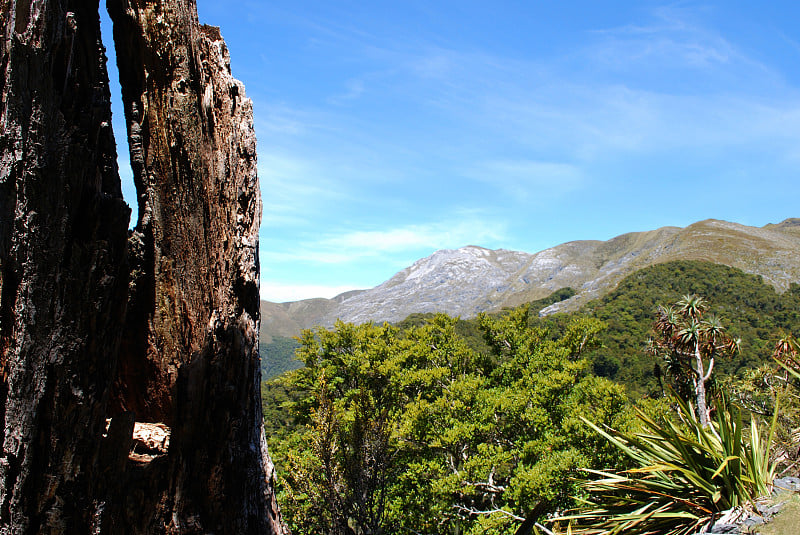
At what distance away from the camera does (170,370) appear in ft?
10.3

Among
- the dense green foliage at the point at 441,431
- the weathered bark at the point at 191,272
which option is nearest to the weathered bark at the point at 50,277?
the weathered bark at the point at 191,272

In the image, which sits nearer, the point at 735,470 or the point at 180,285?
the point at 180,285

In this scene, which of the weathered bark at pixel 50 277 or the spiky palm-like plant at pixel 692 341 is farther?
the spiky palm-like plant at pixel 692 341

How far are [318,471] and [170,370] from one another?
7797 mm

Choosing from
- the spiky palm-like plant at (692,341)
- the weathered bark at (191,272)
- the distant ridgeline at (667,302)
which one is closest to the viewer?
the weathered bark at (191,272)

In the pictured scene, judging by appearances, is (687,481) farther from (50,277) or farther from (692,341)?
(692,341)

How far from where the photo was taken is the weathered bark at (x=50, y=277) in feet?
7.25

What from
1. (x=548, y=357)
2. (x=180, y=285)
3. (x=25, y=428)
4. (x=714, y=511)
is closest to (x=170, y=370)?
(x=180, y=285)

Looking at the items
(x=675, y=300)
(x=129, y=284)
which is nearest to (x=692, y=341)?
(x=129, y=284)

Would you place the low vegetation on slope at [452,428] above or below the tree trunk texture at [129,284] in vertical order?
below

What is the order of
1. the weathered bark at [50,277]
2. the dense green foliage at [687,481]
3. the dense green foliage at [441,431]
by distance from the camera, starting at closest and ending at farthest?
1. the weathered bark at [50,277]
2. the dense green foliage at [687,481]
3. the dense green foliage at [441,431]

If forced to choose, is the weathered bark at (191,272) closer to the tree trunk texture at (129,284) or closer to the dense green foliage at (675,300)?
the tree trunk texture at (129,284)

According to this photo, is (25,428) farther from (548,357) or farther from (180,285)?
(548,357)

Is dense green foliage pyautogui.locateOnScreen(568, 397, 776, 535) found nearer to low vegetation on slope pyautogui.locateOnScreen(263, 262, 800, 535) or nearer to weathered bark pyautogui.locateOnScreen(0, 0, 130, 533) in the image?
low vegetation on slope pyautogui.locateOnScreen(263, 262, 800, 535)
